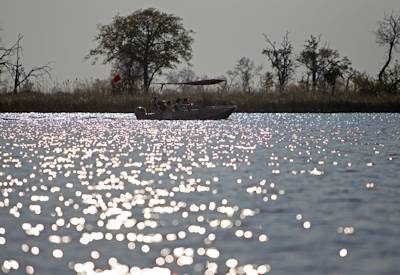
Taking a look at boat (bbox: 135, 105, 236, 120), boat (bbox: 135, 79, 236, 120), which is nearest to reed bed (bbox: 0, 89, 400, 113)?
boat (bbox: 135, 79, 236, 120)

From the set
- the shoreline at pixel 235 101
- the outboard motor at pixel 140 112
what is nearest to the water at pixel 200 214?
the outboard motor at pixel 140 112

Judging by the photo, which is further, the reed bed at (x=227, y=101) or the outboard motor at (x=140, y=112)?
the reed bed at (x=227, y=101)

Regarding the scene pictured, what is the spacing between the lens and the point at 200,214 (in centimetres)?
1816

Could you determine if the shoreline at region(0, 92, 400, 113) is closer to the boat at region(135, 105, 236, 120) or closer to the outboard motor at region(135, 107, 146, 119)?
the boat at region(135, 105, 236, 120)

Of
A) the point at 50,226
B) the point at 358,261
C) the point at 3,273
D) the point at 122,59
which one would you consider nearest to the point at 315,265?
the point at 358,261

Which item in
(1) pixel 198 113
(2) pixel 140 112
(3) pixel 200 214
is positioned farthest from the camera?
(2) pixel 140 112

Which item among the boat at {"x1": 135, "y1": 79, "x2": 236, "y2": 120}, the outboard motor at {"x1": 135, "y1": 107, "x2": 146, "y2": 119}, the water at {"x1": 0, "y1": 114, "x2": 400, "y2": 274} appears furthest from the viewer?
the outboard motor at {"x1": 135, "y1": 107, "x2": 146, "y2": 119}

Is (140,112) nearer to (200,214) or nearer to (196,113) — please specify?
(196,113)

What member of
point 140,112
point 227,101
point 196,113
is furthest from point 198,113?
→ point 227,101

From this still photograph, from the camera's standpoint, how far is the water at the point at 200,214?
12.9 metres

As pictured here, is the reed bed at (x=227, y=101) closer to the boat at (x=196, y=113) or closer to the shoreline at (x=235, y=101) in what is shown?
the shoreline at (x=235, y=101)

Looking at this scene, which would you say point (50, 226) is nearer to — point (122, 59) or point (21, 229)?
point (21, 229)

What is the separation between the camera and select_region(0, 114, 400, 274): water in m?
12.9

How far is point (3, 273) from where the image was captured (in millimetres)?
12031
